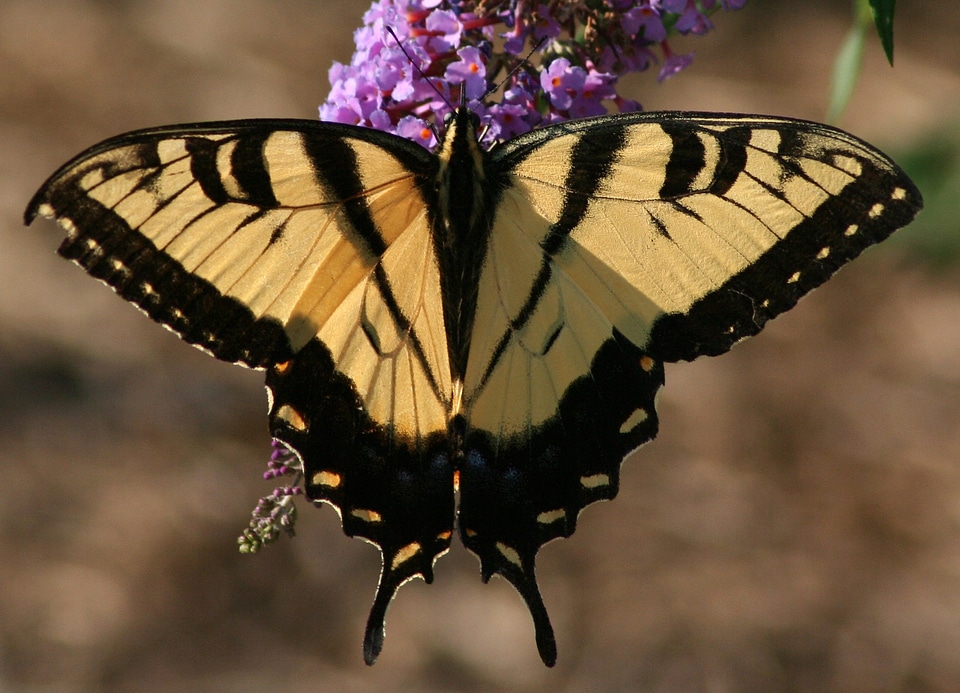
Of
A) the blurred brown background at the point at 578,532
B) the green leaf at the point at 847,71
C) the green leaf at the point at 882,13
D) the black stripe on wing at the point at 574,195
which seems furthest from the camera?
the blurred brown background at the point at 578,532

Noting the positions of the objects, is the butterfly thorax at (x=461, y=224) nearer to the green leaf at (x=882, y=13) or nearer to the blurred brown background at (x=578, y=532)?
the green leaf at (x=882, y=13)

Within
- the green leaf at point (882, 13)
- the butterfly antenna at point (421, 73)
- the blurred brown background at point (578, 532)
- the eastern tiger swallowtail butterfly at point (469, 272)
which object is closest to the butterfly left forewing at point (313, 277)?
the eastern tiger swallowtail butterfly at point (469, 272)

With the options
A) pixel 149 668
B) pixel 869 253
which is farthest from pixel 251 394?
pixel 869 253

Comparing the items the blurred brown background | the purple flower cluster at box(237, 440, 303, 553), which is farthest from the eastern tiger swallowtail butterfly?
the blurred brown background

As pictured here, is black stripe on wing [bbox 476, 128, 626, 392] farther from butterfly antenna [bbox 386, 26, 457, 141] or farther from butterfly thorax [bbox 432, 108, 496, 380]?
butterfly antenna [bbox 386, 26, 457, 141]

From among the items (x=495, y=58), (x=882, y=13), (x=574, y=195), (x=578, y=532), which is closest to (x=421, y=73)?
(x=495, y=58)

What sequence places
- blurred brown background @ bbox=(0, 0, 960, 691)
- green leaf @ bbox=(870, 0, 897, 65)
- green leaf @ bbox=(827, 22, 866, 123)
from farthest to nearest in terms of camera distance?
blurred brown background @ bbox=(0, 0, 960, 691) < green leaf @ bbox=(827, 22, 866, 123) < green leaf @ bbox=(870, 0, 897, 65)

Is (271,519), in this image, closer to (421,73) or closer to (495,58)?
(421,73)
